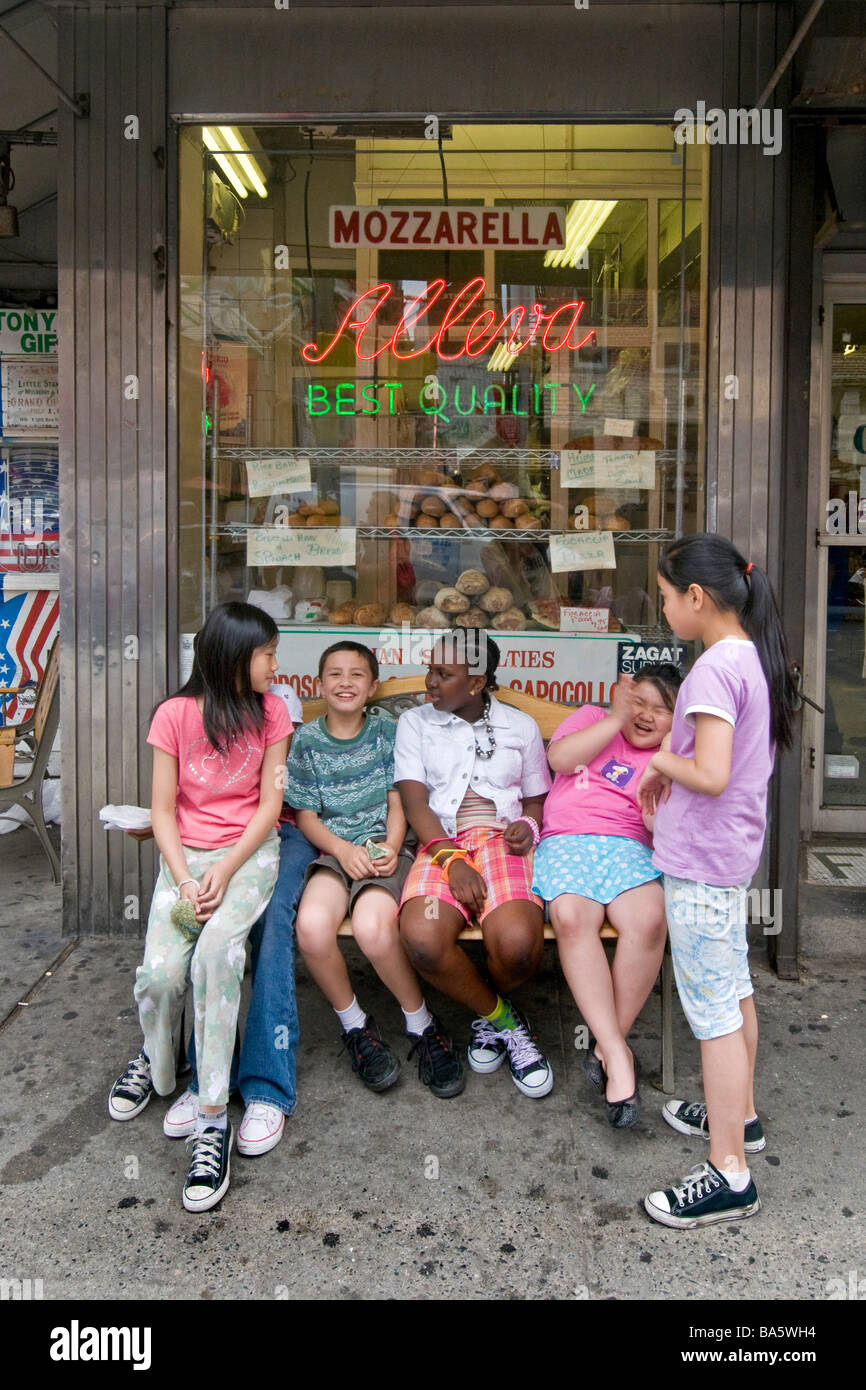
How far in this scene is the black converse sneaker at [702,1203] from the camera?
99.7 inches

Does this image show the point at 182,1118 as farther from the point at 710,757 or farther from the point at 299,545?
the point at 299,545

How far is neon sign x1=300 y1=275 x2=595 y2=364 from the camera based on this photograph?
4.54 meters

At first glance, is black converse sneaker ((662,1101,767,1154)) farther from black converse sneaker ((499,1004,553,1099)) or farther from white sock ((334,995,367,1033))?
white sock ((334,995,367,1033))

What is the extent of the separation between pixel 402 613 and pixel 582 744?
1.52 metres

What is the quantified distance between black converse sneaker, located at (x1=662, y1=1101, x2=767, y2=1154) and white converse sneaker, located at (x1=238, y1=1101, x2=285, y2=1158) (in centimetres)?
106

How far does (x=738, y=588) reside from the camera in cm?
257

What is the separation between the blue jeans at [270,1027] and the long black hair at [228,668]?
0.53 m

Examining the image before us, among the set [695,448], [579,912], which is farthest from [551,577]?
[579,912]

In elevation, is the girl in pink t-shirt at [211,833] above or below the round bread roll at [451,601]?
below

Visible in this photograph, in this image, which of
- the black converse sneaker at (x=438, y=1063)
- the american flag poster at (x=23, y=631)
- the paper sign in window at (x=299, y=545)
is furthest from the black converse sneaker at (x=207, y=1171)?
the american flag poster at (x=23, y=631)

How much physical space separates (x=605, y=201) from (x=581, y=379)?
725 millimetres

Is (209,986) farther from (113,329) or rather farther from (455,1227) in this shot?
(113,329)

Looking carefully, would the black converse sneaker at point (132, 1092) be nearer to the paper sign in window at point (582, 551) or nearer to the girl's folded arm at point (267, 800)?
the girl's folded arm at point (267, 800)

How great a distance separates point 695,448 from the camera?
4.12 m
